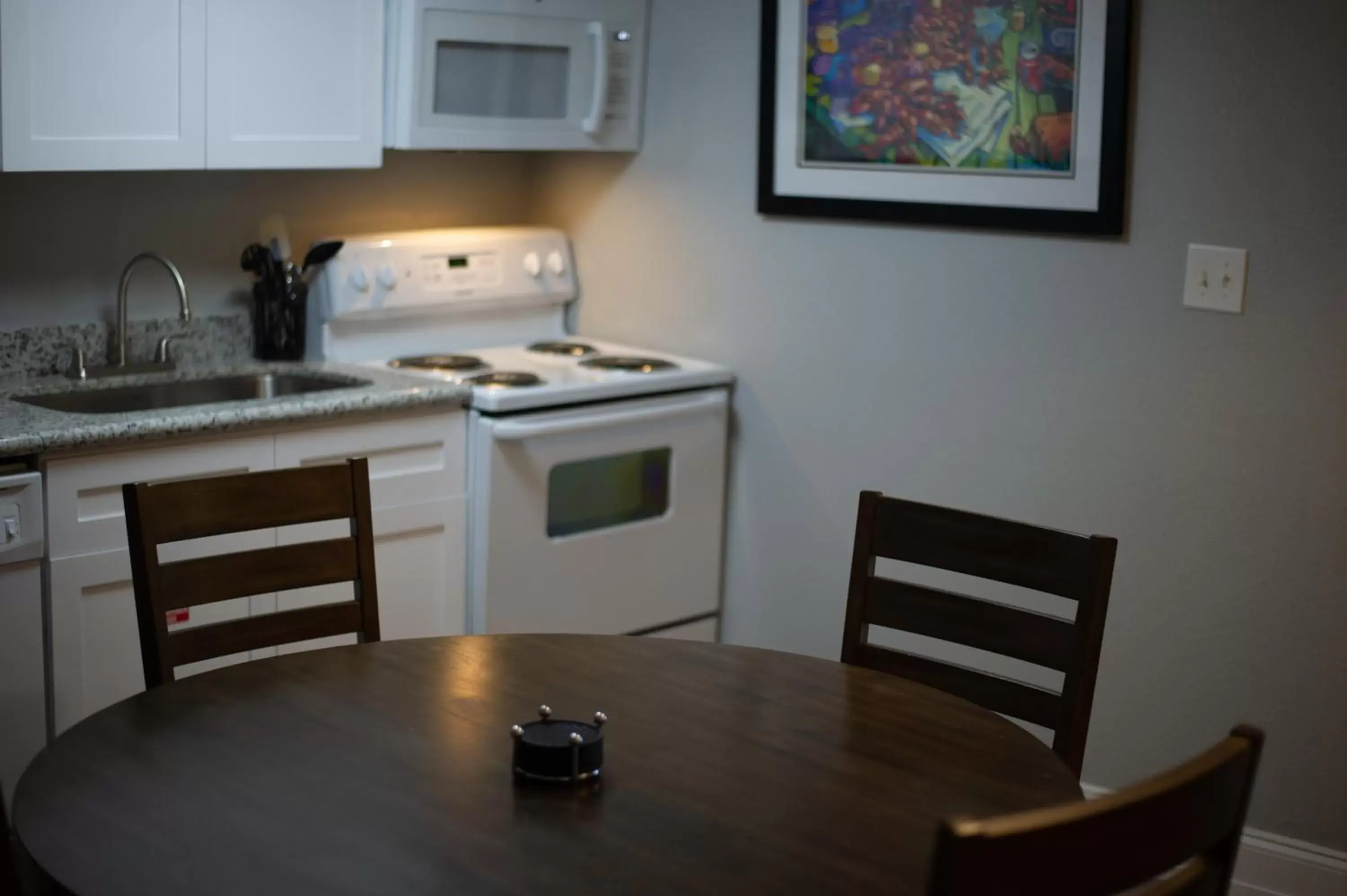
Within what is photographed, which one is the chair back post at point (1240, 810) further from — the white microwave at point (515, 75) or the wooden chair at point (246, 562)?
the white microwave at point (515, 75)

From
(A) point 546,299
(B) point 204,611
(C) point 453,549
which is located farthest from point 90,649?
(A) point 546,299

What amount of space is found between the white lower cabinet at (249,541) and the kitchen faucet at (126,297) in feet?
1.64

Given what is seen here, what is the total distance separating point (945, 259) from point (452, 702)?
1.85 metres

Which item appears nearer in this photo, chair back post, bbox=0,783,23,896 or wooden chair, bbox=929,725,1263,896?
wooden chair, bbox=929,725,1263,896

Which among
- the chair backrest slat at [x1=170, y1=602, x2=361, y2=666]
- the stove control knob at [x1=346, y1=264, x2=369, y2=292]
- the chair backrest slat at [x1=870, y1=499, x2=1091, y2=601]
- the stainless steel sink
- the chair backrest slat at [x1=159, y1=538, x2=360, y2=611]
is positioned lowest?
the chair backrest slat at [x1=170, y1=602, x2=361, y2=666]

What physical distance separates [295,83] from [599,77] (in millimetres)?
775

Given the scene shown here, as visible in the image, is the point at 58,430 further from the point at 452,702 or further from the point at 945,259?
the point at 945,259

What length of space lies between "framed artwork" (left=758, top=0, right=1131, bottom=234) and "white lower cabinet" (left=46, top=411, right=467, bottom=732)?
1.00 meters

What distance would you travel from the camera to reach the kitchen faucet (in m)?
3.32

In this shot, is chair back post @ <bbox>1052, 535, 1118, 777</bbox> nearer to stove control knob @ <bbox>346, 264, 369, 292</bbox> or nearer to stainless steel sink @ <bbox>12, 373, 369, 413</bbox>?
stainless steel sink @ <bbox>12, 373, 369, 413</bbox>

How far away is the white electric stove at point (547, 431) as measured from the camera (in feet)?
11.1

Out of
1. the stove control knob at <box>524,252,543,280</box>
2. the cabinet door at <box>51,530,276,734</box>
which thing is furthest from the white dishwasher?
the stove control knob at <box>524,252,543,280</box>

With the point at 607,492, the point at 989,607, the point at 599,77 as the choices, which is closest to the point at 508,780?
the point at 989,607

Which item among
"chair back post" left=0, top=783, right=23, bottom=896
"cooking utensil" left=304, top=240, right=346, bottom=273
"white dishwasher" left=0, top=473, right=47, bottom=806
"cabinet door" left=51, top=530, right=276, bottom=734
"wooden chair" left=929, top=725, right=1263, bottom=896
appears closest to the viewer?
"wooden chair" left=929, top=725, right=1263, bottom=896
